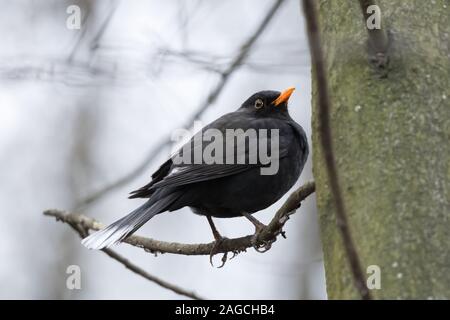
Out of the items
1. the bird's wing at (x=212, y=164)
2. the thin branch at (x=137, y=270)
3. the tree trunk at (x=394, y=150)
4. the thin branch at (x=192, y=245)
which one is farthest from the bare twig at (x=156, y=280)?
the tree trunk at (x=394, y=150)

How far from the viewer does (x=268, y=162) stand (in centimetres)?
431

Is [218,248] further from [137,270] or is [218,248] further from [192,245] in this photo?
[137,270]

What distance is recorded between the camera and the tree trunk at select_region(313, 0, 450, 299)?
2025 mm

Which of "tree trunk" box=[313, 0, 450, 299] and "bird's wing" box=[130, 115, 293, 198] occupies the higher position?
"bird's wing" box=[130, 115, 293, 198]

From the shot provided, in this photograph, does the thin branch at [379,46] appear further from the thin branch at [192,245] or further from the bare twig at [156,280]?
the bare twig at [156,280]

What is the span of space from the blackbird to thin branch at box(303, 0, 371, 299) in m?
2.24

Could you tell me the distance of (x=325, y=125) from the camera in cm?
164

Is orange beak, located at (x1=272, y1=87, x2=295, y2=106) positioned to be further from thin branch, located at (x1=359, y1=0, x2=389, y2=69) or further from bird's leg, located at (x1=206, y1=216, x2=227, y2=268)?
thin branch, located at (x1=359, y1=0, x2=389, y2=69)

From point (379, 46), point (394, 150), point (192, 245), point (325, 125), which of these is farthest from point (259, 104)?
point (325, 125)

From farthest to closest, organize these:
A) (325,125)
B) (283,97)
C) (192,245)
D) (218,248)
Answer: (283,97)
(218,248)
(192,245)
(325,125)

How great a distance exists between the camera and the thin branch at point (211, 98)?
4.28 metres

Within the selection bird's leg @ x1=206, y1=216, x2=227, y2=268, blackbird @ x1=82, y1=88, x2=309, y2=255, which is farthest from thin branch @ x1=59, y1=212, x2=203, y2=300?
bird's leg @ x1=206, y1=216, x2=227, y2=268

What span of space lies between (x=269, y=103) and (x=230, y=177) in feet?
3.40
